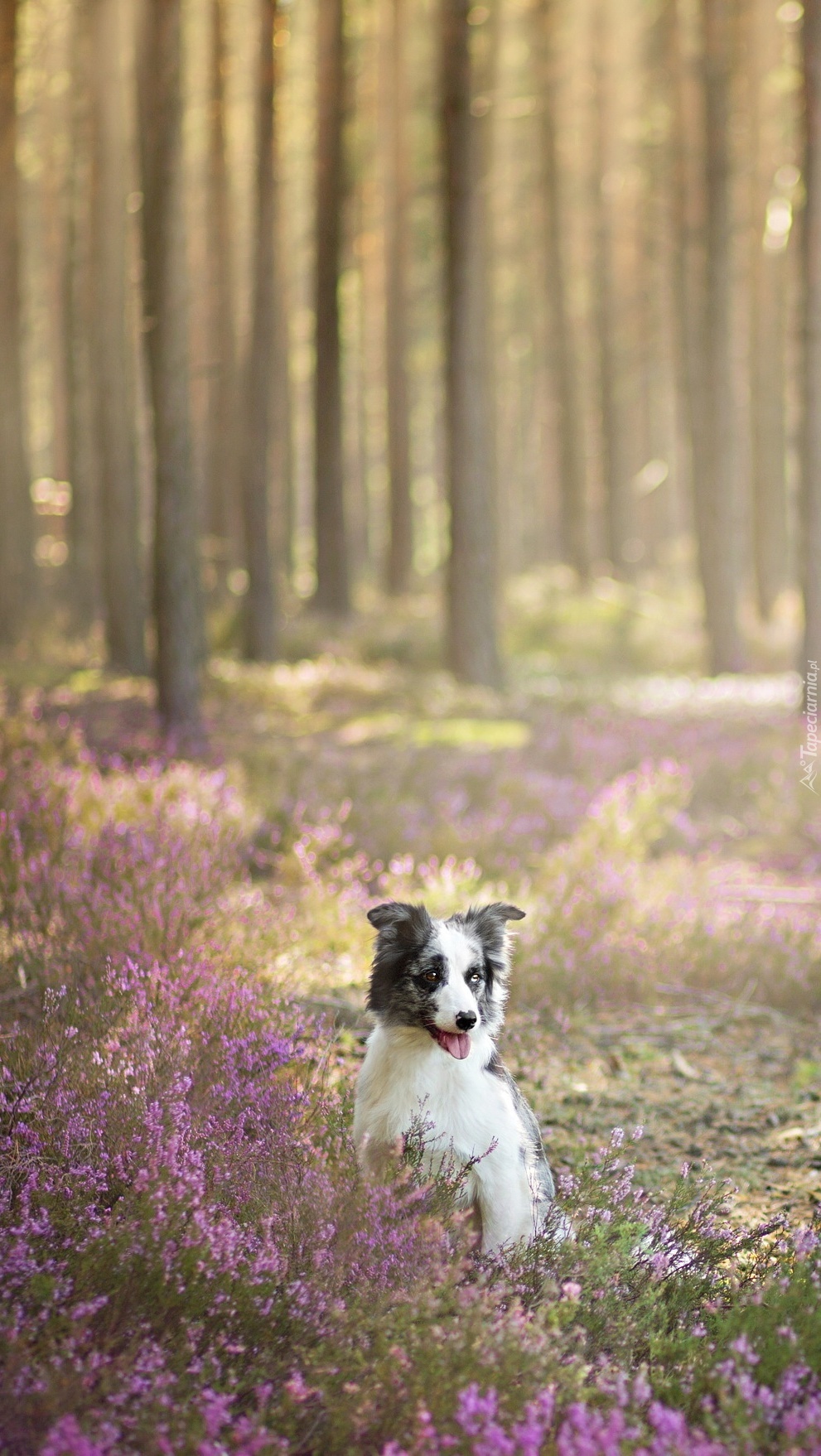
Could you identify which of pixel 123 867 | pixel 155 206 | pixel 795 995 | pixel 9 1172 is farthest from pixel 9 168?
pixel 9 1172

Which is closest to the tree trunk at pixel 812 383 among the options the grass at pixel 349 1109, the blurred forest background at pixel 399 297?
the blurred forest background at pixel 399 297

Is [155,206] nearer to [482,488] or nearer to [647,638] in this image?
[482,488]

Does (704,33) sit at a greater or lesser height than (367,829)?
greater

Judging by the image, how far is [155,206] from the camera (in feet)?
39.5

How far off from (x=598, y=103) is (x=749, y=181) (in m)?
4.27

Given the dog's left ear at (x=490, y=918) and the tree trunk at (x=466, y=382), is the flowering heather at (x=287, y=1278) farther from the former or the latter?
the tree trunk at (x=466, y=382)

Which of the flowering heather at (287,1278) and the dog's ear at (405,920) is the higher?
the dog's ear at (405,920)

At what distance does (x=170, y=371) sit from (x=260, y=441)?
6963 mm

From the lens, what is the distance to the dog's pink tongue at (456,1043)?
3630 mm

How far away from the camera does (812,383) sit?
13.5 meters

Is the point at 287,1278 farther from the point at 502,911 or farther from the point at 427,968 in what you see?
the point at 502,911

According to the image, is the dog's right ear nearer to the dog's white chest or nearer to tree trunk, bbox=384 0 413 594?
the dog's white chest

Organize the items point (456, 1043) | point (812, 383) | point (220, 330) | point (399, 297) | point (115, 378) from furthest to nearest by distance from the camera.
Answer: point (399, 297)
point (220, 330)
point (115, 378)
point (812, 383)
point (456, 1043)

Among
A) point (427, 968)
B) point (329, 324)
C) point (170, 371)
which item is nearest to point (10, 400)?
point (329, 324)
